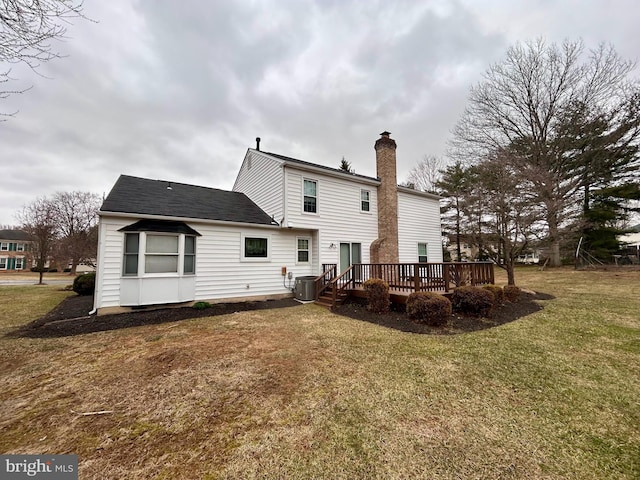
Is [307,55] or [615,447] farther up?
[307,55]

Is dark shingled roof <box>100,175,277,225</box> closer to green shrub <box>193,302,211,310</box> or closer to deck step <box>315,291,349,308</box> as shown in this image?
green shrub <box>193,302,211,310</box>

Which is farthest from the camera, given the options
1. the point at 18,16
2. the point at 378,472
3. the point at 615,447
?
the point at 18,16

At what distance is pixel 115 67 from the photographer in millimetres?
7172

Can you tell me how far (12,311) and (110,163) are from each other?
14.4 metres

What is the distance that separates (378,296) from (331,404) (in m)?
4.96

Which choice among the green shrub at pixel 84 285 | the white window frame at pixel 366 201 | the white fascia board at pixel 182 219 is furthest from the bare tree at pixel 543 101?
the green shrub at pixel 84 285

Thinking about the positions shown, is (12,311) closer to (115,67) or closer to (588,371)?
(115,67)

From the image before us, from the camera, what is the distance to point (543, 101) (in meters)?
18.9

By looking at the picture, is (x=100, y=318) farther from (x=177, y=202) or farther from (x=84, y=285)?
(x=84, y=285)

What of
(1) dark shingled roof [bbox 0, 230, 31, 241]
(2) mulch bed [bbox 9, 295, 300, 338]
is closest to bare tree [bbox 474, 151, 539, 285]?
(2) mulch bed [bbox 9, 295, 300, 338]

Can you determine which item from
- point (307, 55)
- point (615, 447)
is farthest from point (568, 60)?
point (615, 447)

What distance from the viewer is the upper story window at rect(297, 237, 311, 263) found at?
37.0 feet

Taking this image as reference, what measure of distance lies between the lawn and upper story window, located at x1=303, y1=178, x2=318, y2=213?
6.50 metres

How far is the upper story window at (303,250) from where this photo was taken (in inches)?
444
